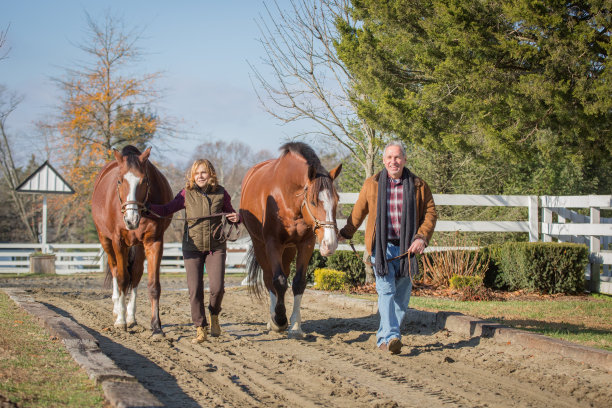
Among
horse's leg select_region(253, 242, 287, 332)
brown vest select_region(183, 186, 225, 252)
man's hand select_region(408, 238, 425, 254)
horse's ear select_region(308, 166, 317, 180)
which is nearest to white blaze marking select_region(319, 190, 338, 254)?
horse's ear select_region(308, 166, 317, 180)

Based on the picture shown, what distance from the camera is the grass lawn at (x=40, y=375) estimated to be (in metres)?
3.76

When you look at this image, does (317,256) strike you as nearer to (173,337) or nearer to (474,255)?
(474,255)

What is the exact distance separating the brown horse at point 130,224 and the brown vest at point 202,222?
59 cm

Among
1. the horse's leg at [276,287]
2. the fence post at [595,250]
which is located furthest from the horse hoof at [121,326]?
the fence post at [595,250]

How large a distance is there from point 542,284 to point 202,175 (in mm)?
7462

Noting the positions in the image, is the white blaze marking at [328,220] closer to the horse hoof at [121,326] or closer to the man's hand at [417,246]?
the man's hand at [417,246]

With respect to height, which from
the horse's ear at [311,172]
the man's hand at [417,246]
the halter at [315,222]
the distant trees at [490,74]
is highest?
the distant trees at [490,74]

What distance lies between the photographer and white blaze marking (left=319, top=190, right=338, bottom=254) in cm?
607

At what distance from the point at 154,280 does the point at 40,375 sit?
292 cm

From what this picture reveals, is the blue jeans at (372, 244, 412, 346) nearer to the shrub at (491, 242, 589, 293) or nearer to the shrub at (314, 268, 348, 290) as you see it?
the shrub at (314, 268, 348, 290)

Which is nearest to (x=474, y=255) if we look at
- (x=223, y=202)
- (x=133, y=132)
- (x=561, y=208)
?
(x=561, y=208)

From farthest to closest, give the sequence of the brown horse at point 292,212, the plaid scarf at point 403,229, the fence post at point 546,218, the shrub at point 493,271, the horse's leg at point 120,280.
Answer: the fence post at point 546,218, the shrub at point 493,271, the horse's leg at point 120,280, the brown horse at point 292,212, the plaid scarf at point 403,229

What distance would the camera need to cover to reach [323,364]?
550 cm

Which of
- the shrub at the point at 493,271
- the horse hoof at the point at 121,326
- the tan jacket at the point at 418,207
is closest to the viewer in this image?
the tan jacket at the point at 418,207
